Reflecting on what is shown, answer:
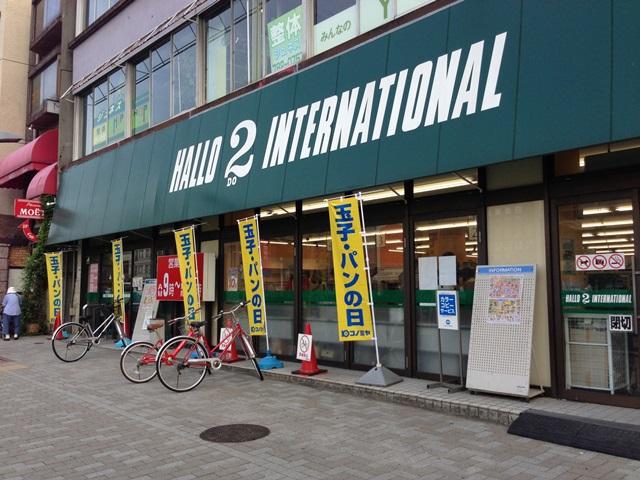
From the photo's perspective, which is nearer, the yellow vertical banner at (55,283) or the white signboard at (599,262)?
the white signboard at (599,262)

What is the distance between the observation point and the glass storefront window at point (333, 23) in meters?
9.76

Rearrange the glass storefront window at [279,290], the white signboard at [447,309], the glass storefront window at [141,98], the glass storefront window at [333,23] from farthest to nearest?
the glass storefront window at [141,98]
the glass storefront window at [279,290]
the glass storefront window at [333,23]
the white signboard at [447,309]

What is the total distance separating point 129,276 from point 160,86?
5.31m

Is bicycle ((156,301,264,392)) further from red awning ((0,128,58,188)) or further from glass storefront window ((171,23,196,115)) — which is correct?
red awning ((0,128,58,188))

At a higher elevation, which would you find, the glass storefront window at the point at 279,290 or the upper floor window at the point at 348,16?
the upper floor window at the point at 348,16

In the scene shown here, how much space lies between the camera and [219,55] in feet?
42.4

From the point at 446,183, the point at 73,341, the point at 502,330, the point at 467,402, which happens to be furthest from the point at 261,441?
the point at 73,341

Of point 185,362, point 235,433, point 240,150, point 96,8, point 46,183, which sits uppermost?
point 96,8

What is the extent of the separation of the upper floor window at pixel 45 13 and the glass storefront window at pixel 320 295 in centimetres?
1655

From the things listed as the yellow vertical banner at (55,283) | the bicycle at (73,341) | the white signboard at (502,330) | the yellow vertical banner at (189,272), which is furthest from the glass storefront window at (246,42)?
the yellow vertical banner at (55,283)

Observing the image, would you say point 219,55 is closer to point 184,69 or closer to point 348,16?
point 184,69

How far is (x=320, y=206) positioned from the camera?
10.2 meters

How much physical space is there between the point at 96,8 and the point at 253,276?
42.6 ft

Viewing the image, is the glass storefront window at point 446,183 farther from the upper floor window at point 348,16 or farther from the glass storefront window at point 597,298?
the upper floor window at point 348,16
